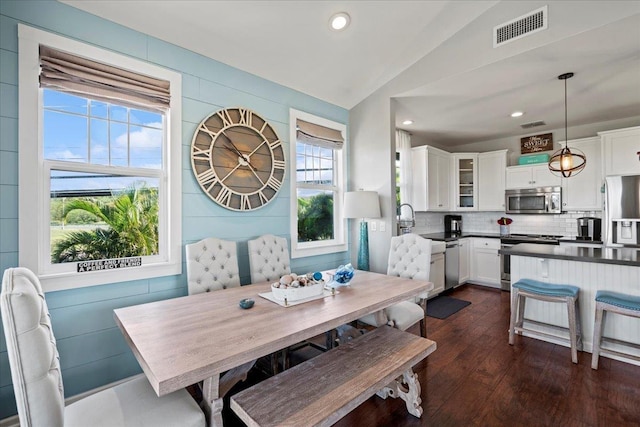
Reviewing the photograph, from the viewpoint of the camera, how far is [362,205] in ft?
11.5

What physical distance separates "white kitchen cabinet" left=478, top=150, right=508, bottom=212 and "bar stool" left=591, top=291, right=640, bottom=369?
2.92 m

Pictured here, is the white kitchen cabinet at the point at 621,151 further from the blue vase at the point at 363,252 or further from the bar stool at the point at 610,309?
the blue vase at the point at 363,252

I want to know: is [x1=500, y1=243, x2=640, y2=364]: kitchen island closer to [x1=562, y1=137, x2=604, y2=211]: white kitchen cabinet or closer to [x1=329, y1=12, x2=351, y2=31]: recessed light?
[x1=562, y1=137, x2=604, y2=211]: white kitchen cabinet

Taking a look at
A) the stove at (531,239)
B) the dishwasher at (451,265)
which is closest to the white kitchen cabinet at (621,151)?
the stove at (531,239)

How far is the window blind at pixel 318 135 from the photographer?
136 inches

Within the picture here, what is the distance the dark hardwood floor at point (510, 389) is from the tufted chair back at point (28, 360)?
115cm

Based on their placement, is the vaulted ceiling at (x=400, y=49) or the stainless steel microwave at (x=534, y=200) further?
the stainless steel microwave at (x=534, y=200)

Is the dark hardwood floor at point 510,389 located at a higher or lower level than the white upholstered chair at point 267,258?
lower

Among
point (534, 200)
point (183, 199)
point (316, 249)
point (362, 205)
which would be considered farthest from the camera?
point (534, 200)

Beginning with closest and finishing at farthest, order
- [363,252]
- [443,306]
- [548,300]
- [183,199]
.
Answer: [183,199] → [548,300] → [363,252] → [443,306]

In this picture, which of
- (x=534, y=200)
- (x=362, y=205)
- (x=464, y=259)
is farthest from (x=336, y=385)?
(x=534, y=200)

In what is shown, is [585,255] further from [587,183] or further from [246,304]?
[246,304]

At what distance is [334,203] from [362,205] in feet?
1.92

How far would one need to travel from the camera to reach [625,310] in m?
2.38
